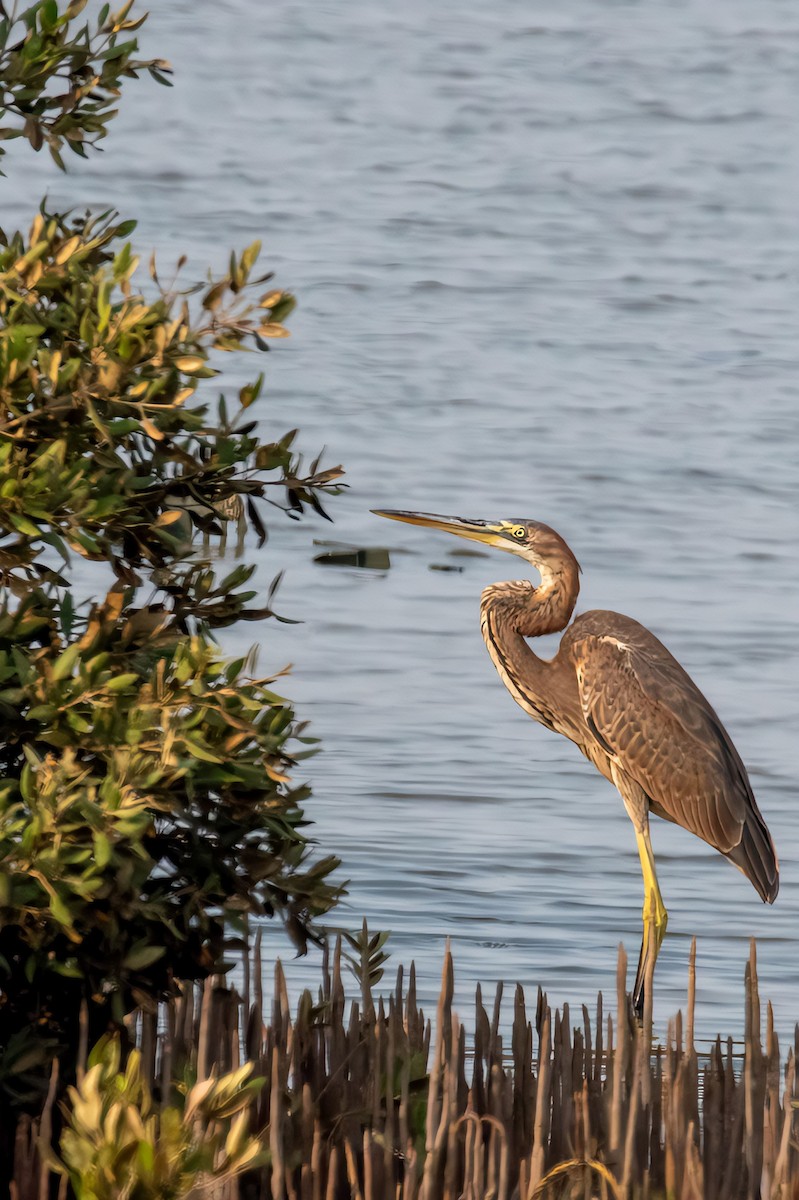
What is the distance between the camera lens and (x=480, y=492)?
81.1ft

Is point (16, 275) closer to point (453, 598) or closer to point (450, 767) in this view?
point (450, 767)

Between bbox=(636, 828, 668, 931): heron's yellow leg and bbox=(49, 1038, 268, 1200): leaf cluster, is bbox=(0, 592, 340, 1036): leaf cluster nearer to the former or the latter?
bbox=(49, 1038, 268, 1200): leaf cluster

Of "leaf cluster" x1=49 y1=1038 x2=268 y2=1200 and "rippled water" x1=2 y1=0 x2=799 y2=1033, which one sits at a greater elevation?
"rippled water" x1=2 y1=0 x2=799 y2=1033

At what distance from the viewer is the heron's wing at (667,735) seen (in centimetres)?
912

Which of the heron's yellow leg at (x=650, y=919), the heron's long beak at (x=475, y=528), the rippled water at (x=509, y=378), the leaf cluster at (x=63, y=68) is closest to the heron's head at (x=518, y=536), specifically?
the heron's long beak at (x=475, y=528)

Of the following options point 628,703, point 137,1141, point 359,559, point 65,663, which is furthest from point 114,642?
point 359,559

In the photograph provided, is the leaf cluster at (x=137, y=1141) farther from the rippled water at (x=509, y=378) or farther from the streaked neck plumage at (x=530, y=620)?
the streaked neck plumage at (x=530, y=620)

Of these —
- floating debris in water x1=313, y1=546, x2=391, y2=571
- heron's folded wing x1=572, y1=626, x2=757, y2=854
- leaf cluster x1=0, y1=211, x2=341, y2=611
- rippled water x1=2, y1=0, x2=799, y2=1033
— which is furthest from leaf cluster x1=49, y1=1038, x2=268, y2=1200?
floating debris in water x1=313, y1=546, x2=391, y2=571

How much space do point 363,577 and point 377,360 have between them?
36.1 feet

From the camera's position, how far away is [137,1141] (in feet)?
12.6

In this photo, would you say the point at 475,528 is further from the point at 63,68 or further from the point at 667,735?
the point at 63,68

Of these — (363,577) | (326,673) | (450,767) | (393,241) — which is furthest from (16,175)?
(450,767)

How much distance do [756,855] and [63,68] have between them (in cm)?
509

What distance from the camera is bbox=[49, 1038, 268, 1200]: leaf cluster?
12.6 ft
